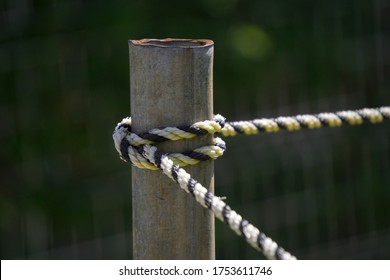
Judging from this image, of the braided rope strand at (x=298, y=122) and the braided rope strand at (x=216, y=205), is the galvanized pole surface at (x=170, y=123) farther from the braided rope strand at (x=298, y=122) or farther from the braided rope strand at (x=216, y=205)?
the braided rope strand at (x=298, y=122)

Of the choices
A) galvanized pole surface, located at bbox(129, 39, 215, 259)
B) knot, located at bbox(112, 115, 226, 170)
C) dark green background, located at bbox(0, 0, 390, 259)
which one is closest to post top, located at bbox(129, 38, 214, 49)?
galvanized pole surface, located at bbox(129, 39, 215, 259)

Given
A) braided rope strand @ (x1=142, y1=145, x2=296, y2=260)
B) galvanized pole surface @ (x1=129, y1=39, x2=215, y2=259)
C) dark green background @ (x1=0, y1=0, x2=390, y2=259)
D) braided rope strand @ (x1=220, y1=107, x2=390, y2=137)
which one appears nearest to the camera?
braided rope strand @ (x1=142, y1=145, x2=296, y2=260)

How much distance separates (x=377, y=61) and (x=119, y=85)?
3.65 feet

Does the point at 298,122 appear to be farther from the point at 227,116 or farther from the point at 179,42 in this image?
the point at 227,116

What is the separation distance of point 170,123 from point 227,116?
5.37 feet

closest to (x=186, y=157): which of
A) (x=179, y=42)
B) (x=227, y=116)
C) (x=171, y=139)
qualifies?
(x=171, y=139)

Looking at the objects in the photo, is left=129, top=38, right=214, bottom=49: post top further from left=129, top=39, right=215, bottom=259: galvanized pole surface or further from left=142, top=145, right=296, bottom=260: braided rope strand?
left=142, top=145, right=296, bottom=260: braided rope strand

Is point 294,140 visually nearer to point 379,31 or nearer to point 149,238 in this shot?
point 379,31

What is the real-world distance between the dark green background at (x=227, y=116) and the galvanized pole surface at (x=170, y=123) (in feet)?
4.41

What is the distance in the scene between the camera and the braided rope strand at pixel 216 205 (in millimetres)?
1125

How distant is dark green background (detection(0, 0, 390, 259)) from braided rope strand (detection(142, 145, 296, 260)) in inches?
55.4

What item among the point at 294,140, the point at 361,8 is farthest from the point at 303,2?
the point at 294,140

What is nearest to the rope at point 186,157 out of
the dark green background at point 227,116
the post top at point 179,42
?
the post top at point 179,42

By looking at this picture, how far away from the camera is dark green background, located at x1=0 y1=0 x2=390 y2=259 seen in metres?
2.67
